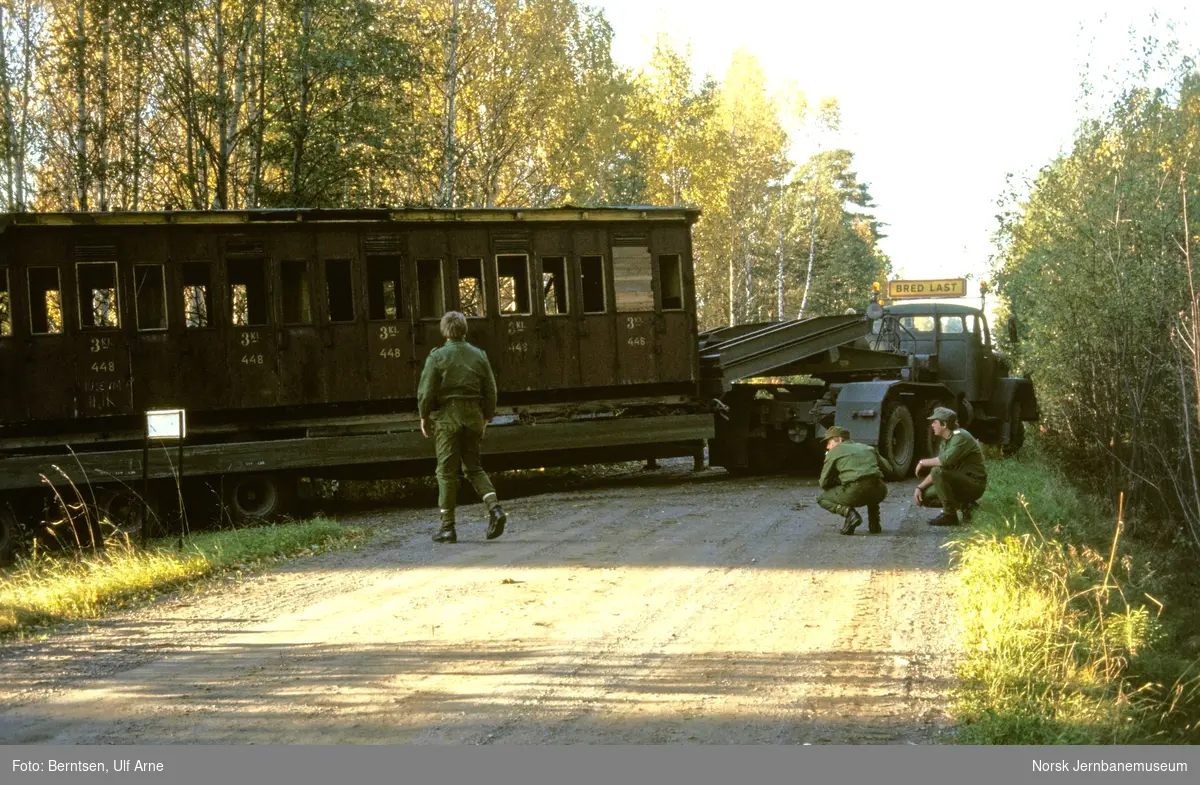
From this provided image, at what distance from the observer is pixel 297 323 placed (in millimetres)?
15359

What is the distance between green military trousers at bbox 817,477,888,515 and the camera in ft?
38.0

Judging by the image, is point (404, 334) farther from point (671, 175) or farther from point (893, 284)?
point (671, 175)

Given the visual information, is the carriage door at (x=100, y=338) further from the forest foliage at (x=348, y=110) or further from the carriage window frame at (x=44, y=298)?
the forest foliage at (x=348, y=110)

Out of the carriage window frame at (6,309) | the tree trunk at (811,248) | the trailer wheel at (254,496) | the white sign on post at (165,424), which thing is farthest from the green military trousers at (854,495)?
the tree trunk at (811,248)

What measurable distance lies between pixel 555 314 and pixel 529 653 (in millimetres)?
10261

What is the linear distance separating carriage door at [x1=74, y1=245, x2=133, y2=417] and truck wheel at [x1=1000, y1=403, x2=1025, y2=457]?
14009mm

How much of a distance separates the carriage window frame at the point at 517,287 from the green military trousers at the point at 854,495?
19.5ft

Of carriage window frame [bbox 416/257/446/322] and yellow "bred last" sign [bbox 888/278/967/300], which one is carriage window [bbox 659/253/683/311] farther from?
yellow "bred last" sign [bbox 888/278/967/300]

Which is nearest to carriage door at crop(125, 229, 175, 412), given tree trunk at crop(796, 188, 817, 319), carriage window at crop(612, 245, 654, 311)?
carriage window at crop(612, 245, 654, 311)

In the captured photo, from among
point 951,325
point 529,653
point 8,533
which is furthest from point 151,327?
point 951,325

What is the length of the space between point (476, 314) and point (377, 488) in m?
3.52

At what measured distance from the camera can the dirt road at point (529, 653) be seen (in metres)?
5.41

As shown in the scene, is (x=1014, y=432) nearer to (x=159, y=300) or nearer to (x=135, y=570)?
(x=159, y=300)

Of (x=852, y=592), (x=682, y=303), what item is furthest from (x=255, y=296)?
(x=852, y=592)
